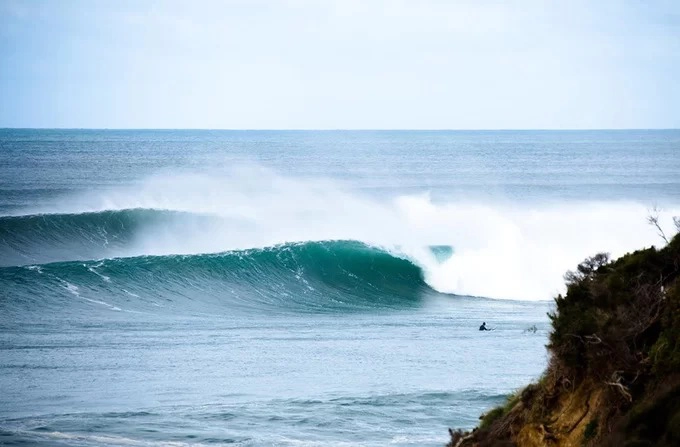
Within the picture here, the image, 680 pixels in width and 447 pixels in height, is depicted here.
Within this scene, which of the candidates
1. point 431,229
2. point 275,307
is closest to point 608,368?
point 275,307

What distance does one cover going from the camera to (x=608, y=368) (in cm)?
800

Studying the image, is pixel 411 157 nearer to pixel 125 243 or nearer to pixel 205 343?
pixel 125 243

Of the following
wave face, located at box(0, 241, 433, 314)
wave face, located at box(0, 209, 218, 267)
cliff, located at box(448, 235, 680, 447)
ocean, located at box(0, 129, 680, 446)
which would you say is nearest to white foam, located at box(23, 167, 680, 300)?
ocean, located at box(0, 129, 680, 446)

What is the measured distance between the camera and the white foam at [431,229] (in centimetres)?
3278

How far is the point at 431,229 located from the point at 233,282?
1434 centimetres

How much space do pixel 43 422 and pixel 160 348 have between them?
5.65 meters

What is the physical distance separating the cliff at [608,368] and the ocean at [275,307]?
488 cm

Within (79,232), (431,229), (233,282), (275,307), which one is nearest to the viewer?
(275,307)

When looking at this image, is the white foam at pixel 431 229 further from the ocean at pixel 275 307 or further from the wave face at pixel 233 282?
the wave face at pixel 233 282

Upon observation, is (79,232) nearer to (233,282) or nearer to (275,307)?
(233,282)

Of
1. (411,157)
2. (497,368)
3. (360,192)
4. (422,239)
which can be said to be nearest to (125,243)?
(422,239)

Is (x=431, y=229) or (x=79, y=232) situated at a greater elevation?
(x=79, y=232)

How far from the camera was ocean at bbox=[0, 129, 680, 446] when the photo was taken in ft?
47.8

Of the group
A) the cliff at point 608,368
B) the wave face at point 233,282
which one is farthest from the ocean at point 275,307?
the cliff at point 608,368
